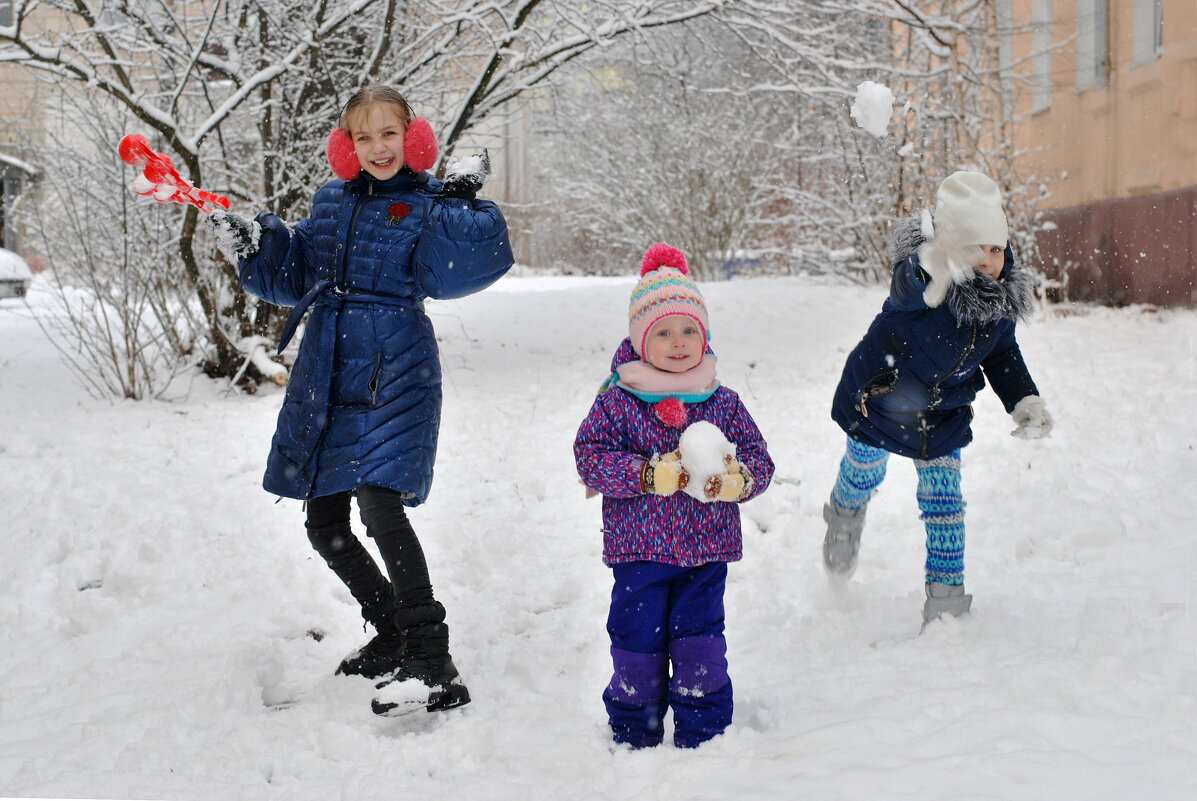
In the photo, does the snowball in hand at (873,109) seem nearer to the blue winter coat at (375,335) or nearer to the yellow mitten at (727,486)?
the blue winter coat at (375,335)

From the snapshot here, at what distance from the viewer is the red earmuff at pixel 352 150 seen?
291 cm

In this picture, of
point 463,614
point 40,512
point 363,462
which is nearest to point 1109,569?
point 463,614

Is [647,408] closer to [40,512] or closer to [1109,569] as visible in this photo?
[1109,569]

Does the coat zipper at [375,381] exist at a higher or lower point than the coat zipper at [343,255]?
lower

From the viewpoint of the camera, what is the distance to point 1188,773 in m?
2.12

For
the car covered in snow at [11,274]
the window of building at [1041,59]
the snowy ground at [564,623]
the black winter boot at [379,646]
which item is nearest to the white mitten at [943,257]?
the snowy ground at [564,623]

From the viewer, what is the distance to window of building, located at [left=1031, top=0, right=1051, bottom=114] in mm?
9939

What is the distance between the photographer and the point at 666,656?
2602 millimetres

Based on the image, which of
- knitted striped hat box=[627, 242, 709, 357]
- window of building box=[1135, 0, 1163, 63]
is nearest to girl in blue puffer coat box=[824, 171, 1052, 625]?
knitted striped hat box=[627, 242, 709, 357]

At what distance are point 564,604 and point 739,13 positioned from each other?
5.60 m

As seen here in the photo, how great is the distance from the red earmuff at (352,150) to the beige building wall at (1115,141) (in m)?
6.51

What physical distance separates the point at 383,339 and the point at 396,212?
382mm

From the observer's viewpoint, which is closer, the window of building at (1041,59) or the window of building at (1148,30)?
the window of building at (1148,30)

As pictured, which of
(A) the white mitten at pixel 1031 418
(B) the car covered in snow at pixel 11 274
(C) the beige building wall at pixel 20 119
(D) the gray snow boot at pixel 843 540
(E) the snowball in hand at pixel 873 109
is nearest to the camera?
(A) the white mitten at pixel 1031 418
